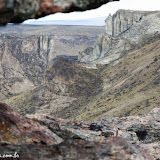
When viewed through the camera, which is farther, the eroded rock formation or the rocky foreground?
the rocky foreground

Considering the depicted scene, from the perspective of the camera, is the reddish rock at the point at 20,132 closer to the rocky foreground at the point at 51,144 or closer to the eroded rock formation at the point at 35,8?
the rocky foreground at the point at 51,144

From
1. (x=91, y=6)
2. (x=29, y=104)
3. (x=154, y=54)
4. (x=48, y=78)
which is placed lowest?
Answer: (x=29, y=104)

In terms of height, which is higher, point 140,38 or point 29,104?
point 140,38

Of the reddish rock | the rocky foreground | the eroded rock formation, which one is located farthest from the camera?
the reddish rock

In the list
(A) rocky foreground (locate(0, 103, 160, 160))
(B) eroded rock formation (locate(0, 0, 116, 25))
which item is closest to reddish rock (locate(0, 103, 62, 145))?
(A) rocky foreground (locate(0, 103, 160, 160))

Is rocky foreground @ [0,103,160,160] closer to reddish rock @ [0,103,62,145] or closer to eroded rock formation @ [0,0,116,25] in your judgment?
reddish rock @ [0,103,62,145]

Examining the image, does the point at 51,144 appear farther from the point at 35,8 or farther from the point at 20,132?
the point at 35,8

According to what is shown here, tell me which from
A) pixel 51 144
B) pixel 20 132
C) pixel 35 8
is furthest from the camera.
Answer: pixel 20 132

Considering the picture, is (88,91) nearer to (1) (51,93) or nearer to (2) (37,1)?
(1) (51,93)

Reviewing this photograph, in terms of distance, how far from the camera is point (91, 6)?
30.0ft

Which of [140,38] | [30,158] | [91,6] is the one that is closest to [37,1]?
[91,6]

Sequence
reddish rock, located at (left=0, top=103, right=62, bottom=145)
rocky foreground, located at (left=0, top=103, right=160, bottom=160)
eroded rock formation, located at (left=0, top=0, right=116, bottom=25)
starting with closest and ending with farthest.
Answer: eroded rock formation, located at (left=0, top=0, right=116, bottom=25) → rocky foreground, located at (left=0, top=103, right=160, bottom=160) → reddish rock, located at (left=0, top=103, right=62, bottom=145)

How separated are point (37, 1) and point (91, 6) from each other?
186 centimetres

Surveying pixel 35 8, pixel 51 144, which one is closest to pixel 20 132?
pixel 51 144
